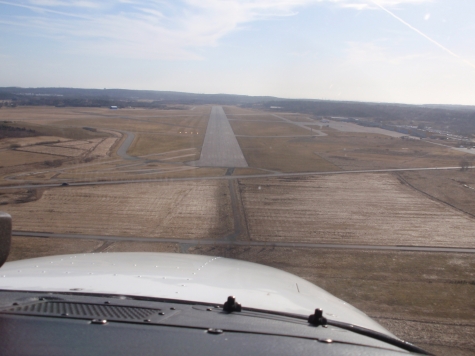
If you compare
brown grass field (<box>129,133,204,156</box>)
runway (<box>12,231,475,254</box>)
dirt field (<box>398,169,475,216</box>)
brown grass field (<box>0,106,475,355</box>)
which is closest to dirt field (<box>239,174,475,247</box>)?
brown grass field (<box>0,106,475,355</box>)

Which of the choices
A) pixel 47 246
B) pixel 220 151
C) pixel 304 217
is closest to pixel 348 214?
pixel 304 217

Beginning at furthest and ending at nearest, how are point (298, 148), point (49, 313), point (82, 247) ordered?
point (298, 148) → point (82, 247) → point (49, 313)

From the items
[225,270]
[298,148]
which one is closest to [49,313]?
[225,270]

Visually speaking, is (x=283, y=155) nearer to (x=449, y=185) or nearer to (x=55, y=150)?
(x=449, y=185)

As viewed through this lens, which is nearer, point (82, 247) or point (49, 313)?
point (49, 313)

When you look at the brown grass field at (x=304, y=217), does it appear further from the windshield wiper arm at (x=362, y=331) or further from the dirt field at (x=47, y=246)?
the windshield wiper arm at (x=362, y=331)

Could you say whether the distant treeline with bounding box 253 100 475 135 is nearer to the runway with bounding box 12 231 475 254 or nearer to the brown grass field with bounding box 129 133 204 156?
the brown grass field with bounding box 129 133 204 156

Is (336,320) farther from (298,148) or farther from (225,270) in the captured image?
(298,148)
